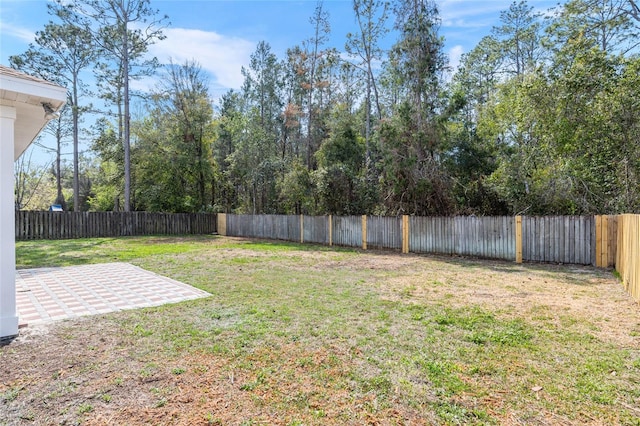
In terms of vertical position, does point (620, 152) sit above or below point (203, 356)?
above

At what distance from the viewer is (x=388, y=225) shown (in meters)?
11.7

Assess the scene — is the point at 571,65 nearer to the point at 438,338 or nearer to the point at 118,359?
the point at 438,338

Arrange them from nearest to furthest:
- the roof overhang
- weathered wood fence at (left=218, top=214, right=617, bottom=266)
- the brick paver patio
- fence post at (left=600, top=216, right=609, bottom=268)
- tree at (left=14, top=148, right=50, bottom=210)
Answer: the roof overhang < the brick paver patio < fence post at (left=600, top=216, right=609, bottom=268) < weathered wood fence at (left=218, top=214, right=617, bottom=266) < tree at (left=14, top=148, right=50, bottom=210)

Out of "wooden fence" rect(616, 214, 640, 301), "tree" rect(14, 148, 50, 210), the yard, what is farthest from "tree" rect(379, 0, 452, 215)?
"tree" rect(14, 148, 50, 210)

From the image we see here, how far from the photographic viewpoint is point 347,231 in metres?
13.0

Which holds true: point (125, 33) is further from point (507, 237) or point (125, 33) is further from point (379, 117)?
point (507, 237)

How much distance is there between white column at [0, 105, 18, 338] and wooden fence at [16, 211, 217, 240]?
15710 millimetres

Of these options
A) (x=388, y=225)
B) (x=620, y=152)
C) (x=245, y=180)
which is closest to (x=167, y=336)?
(x=388, y=225)

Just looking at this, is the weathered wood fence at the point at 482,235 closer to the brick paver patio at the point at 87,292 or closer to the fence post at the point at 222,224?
the fence post at the point at 222,224

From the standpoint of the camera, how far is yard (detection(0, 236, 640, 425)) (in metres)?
2.18

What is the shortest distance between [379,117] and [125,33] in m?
15.2

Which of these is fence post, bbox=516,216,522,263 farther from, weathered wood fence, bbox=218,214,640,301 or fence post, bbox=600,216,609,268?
fence post, bbox=600,216,609,268

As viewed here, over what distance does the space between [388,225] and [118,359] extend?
9.71 metres

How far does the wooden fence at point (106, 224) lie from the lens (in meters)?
15.8
